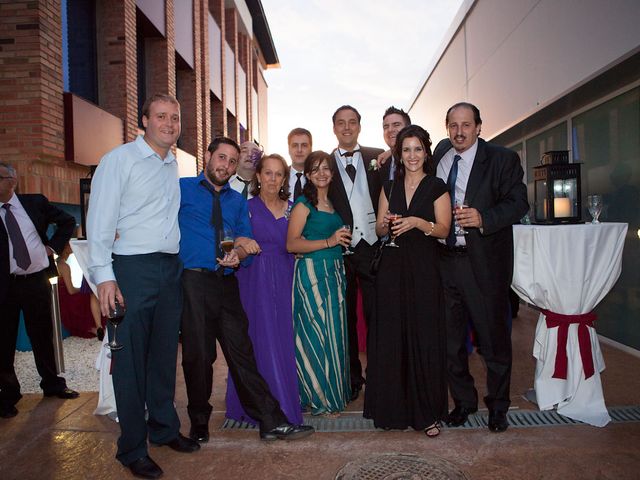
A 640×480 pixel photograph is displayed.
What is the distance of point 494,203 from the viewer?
3.30 meters

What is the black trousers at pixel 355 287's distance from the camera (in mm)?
3725

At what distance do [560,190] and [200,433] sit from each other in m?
3.48

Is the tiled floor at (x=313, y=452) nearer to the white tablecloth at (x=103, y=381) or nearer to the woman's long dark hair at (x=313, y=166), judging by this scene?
the white tablecloth at (x=103, y=381)

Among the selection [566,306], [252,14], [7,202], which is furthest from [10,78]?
[252,14]

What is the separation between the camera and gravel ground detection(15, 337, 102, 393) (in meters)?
4.46

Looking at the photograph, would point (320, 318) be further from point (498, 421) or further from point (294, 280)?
point (498, 421)

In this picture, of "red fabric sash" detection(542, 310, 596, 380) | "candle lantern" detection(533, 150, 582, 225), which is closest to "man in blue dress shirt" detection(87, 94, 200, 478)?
"red fabric sash" detection(542, 310, 596, 380)

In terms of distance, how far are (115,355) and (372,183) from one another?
2307 mm

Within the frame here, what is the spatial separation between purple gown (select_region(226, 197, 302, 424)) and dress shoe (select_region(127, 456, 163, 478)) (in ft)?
2.76

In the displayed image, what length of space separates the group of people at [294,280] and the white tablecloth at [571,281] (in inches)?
10.0

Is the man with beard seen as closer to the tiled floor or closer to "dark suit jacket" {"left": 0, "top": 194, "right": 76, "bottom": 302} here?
the tiled floor

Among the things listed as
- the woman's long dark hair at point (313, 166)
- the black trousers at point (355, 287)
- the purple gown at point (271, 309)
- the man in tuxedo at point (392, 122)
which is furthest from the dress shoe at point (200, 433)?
the man in tuxedo at point (392, 122)

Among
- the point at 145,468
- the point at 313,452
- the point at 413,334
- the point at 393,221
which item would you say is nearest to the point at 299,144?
the point at 393,221

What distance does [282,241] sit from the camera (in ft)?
11.3
